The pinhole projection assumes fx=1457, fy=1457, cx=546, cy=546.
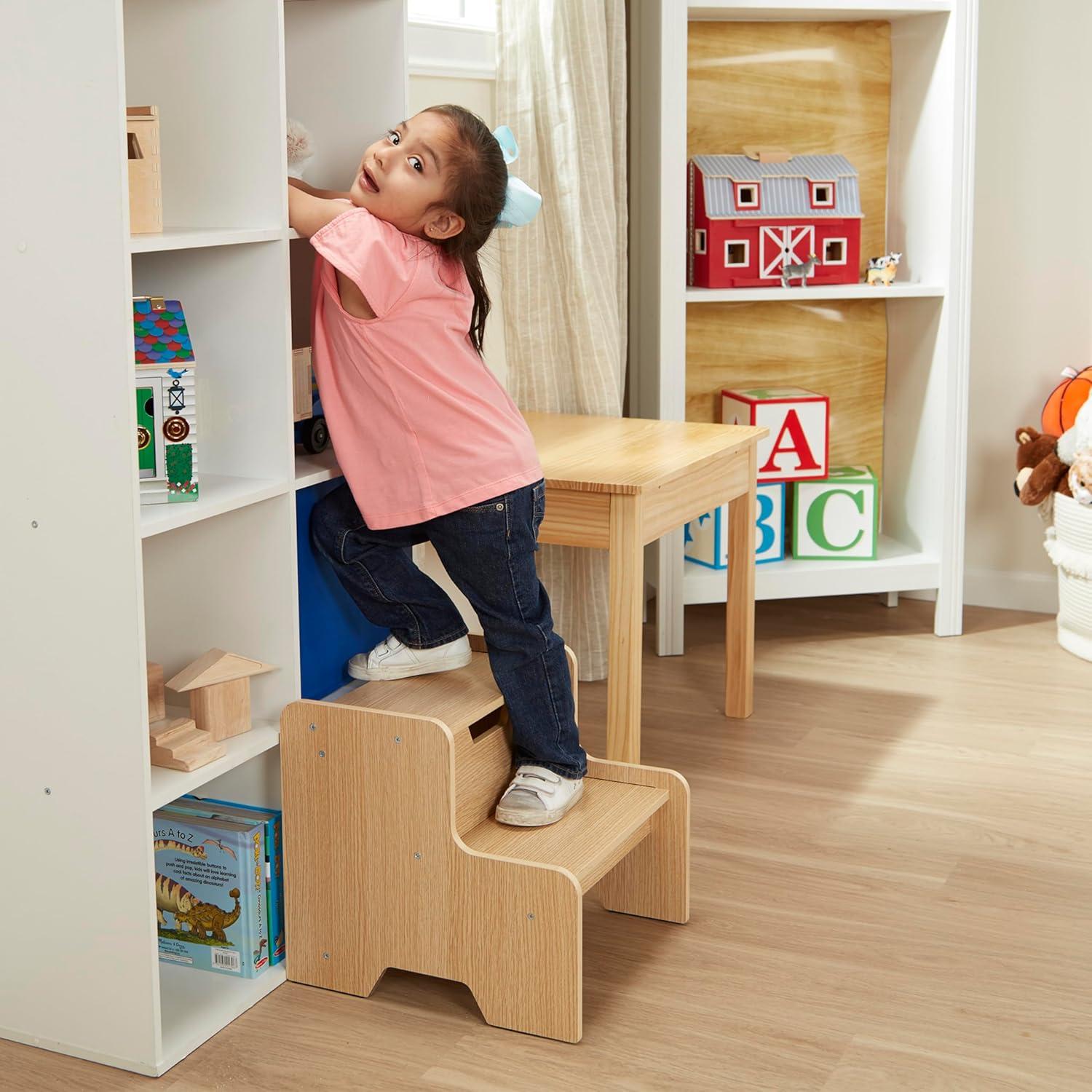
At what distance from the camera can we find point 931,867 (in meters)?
1.99

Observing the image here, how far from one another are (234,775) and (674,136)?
1.59m

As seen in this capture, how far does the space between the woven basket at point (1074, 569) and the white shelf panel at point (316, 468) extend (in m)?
1.69

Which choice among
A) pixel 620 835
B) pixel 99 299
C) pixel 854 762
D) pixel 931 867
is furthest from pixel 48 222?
pixel 854 762

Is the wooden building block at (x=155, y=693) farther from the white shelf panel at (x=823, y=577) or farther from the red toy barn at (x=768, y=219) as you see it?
the red toy barn at (x=768, y=219)

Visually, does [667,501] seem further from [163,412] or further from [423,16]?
[423,16]

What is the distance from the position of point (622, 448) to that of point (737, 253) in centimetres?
76

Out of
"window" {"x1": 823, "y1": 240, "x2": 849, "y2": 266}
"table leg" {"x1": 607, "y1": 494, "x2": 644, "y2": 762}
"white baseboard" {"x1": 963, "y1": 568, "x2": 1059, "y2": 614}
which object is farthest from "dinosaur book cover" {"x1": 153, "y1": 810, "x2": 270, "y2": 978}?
"white baseboard" {"x1": 963, "y1": 568, "x2": 1059, "y2": 614}

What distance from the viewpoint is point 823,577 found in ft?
9.82

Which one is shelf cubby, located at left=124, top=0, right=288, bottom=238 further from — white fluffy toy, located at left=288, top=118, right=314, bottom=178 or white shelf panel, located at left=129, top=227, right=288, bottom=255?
white fluffy toy, located at left=288, top=118, right=314, bottom=178

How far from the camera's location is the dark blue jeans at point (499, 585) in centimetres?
171

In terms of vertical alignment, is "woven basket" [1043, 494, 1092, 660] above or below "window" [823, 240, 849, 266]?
below

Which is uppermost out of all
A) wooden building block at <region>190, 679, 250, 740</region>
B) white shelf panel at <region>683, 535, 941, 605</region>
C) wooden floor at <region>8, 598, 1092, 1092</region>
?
wooden building block at <region>190, 679, 250, 740</region>

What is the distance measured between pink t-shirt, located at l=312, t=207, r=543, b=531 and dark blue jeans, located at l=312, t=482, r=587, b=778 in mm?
41

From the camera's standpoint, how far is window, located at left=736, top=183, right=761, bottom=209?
2893 mm
